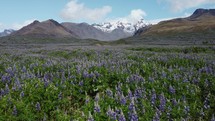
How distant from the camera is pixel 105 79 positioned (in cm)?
887

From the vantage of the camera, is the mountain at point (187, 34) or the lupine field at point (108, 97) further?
the mountain at point (187, 34)

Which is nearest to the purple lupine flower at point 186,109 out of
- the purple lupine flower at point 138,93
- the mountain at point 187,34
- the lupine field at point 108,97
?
the lupine field at point 108,97

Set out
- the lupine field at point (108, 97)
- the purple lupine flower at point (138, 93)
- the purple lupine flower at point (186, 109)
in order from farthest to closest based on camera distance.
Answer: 1. the purple lupine flower at point (138, 93)
2. the purple lupine flower at point (186, 109)
3. the lupine field at point (108, 97)

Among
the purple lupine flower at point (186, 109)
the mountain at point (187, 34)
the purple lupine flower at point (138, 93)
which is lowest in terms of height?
the mountain at point (187, 34)

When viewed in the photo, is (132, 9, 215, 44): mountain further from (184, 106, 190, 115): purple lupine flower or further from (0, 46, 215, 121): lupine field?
(184, 106, 190, 115): purple lupine flower

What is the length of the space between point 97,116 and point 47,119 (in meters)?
1.79

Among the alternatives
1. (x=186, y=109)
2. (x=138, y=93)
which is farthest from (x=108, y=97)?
(x=186, y=109)

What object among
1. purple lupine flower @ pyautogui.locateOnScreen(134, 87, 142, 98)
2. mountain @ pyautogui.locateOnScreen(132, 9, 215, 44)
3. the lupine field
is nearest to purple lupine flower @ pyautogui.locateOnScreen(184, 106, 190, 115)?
the lupine field

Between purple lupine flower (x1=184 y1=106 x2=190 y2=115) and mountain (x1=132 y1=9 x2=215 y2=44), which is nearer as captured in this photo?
purple lupine flower (x1=184 y1=106 x2=190 y2=115)

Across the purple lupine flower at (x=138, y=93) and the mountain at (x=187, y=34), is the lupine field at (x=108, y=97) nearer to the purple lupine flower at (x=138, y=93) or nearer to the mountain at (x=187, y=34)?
the purple lupine flower at (x=138, y=93)

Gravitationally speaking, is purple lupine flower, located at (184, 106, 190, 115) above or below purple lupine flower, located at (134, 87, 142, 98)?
below

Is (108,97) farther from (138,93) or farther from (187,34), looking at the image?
(187,34)

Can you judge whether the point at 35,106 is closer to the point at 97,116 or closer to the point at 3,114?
the point at 3,114

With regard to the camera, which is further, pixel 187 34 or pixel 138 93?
pixel 187 34
